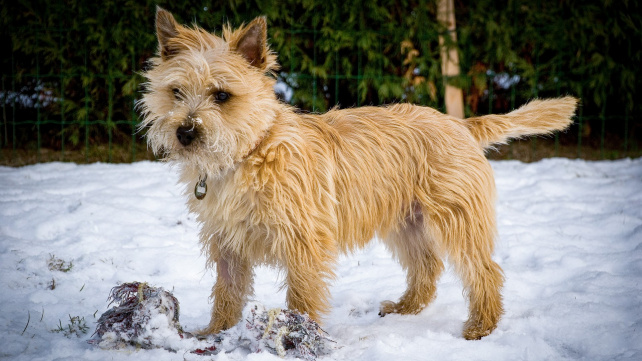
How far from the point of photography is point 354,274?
3.59m

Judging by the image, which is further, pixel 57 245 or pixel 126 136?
pixel 126 136

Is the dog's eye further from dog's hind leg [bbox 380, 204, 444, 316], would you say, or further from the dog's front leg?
dog's hind leg [bbox 380, 204, 444, 316]

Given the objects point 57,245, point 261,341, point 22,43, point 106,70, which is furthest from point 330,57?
point 261,341

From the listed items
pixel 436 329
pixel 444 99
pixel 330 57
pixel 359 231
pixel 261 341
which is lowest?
pixel 436 329

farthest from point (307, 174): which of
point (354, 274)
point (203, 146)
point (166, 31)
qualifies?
point (354, 274)

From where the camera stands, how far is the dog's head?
7.73 ft

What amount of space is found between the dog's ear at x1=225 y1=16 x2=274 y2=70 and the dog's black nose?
0.47 meters

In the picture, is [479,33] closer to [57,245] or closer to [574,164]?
[574,164]

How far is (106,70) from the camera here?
629 cm

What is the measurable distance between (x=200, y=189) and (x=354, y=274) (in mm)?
1441

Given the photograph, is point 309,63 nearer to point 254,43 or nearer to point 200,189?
point 254,43

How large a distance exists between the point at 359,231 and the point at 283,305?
68 centimetres

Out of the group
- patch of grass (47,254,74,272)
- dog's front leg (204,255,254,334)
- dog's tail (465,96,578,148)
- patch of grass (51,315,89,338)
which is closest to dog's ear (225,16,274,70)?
dog's front leg (204,255,254,334)

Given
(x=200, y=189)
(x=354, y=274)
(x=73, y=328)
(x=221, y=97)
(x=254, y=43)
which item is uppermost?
(x=254, y=43)
